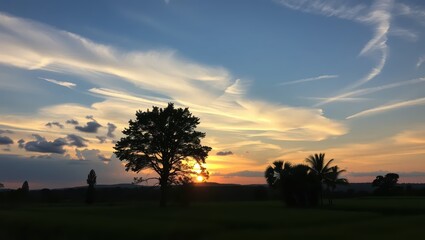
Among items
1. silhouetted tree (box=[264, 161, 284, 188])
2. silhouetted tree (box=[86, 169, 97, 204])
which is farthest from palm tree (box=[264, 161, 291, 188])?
silhouetted tree (box=[86, 169, 97, 204])

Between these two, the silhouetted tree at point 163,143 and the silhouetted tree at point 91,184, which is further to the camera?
the silhouetted tree at point 91,184

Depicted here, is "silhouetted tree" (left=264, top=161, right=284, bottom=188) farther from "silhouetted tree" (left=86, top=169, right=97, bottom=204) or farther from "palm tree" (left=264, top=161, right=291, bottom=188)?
"silhouetted tree" (left=86, top=169, right=97, bottom=204)

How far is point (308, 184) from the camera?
7306 cm

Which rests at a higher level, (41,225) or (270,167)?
(270,167)

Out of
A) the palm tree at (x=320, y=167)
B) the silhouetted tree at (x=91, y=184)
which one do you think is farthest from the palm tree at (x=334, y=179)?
the silhouetted tree at (x=91, y=184)

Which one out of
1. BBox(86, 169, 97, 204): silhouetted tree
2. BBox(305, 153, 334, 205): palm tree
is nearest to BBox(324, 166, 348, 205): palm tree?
BBox(305, 153, 334, 205): palm tree

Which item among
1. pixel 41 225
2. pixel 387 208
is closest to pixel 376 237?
pixel 41 225

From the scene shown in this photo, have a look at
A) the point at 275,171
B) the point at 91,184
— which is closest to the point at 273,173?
the point at 275,171

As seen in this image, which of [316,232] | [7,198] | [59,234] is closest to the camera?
[316,232]

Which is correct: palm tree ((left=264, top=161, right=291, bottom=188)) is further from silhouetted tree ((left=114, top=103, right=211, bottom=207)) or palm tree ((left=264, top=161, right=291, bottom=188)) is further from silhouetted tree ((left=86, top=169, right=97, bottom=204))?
silhouetted tree ((left=86, top=169, right=97, bottom=204))

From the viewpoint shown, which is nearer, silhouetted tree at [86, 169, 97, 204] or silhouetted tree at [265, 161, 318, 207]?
silhouetted tree at [265, 161, 318, 207]

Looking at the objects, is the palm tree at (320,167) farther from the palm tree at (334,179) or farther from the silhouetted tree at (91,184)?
the silhouetted tree at (91,184)

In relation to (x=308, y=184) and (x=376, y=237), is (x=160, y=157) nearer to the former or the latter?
(x=308, y=184)

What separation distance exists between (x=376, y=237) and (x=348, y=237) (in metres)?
1.64
